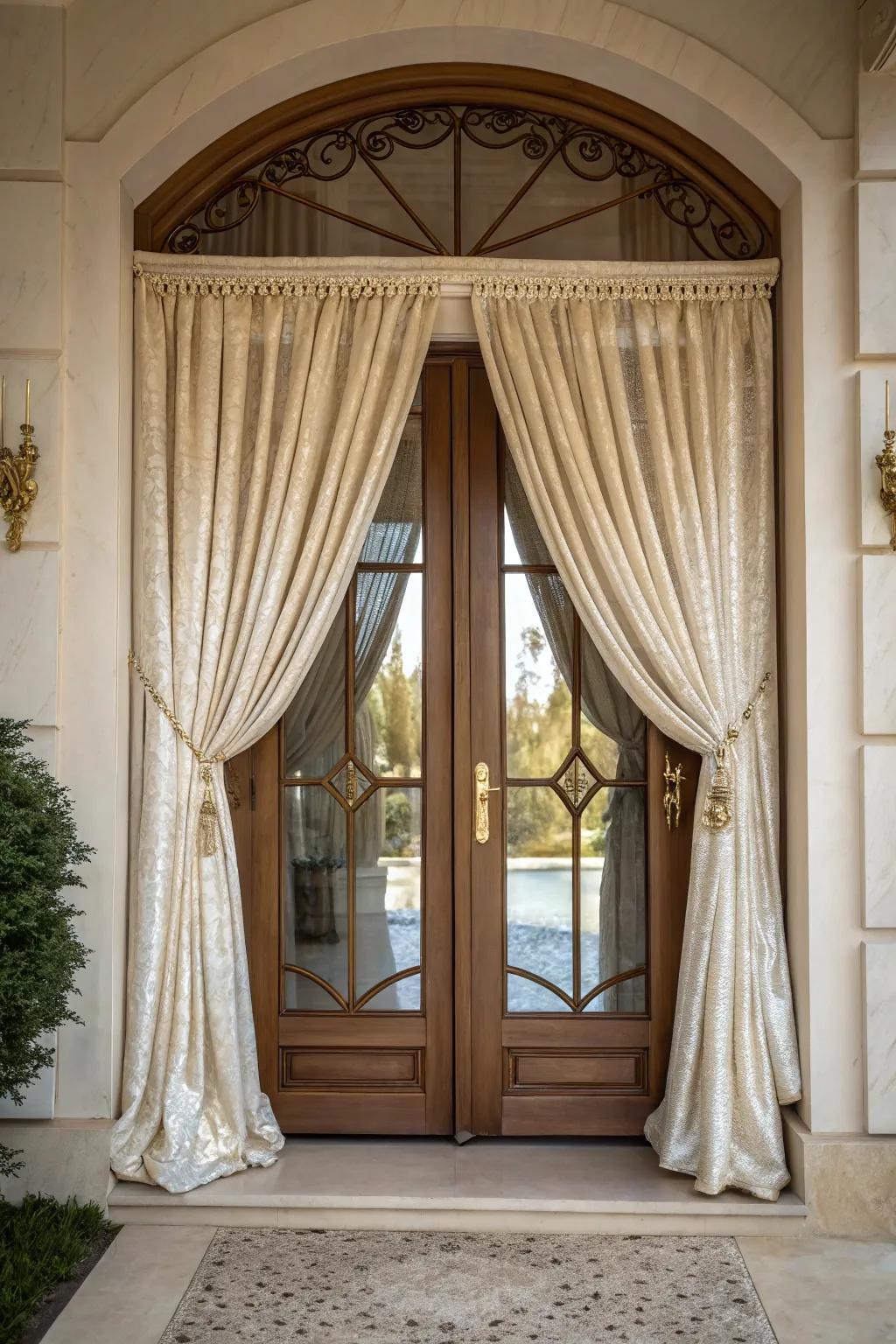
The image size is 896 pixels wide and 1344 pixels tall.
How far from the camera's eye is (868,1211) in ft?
10.1

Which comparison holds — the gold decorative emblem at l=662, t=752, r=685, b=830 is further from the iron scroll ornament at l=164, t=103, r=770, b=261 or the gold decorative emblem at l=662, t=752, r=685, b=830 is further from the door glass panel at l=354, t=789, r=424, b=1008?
the iron scroll ornament at l=164, t=103, r=770, b=261

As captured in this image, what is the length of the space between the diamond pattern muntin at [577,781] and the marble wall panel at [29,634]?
1501 millimetres

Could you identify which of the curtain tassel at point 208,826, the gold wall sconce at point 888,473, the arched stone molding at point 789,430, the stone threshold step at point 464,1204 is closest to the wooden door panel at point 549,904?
the stone threshold step at point 464,1204

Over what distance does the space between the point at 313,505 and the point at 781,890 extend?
5.81 feet

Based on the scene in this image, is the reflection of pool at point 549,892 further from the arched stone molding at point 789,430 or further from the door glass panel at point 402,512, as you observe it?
the door glass panel at point 402,512

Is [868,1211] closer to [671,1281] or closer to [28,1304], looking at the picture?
[671,1281]

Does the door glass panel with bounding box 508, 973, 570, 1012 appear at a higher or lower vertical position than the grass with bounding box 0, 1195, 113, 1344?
higher

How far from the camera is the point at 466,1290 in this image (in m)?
2.79

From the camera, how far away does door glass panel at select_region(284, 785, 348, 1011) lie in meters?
3.55

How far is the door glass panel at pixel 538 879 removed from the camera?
354 centimetres

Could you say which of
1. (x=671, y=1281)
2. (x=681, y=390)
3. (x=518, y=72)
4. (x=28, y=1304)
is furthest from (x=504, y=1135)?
(x=518, y=72)

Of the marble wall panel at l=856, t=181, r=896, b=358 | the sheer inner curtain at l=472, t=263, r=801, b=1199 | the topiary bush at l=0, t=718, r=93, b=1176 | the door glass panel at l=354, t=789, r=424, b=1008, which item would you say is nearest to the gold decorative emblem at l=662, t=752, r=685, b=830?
the sheer inner curtain at l=472, t=263, r=801, b=1199

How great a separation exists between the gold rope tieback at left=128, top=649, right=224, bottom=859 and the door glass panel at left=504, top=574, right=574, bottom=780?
896 millimetres

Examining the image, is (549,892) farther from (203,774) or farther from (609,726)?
(203,774)
